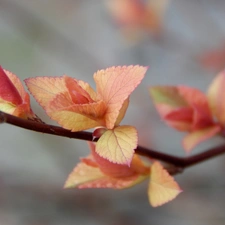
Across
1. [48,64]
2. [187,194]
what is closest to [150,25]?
[187,194]

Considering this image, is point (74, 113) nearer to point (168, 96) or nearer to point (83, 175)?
point (83, 175)

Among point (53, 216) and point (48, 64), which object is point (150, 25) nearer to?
point (53, 216)

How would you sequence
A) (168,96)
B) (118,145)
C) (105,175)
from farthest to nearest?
(168,96) → (105,175) → (118,145)

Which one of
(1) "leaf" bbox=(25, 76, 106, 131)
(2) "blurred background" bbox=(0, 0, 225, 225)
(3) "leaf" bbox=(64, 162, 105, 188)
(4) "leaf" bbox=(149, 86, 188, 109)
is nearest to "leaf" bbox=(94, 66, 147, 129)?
(1) "leaf" bbox=(25, 76, 106, 131)

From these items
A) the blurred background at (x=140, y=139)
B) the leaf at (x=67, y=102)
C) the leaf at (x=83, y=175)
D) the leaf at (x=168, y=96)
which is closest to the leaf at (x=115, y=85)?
the leaf at (x=67, y=102)

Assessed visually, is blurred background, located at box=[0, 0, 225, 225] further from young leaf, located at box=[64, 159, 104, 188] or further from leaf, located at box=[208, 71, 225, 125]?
young leaf, located at box=[64, 159, 104, 188]

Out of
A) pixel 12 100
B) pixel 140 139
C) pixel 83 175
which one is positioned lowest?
pixel 140 139

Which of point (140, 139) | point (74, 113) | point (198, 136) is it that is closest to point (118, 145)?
point (74, 113)
